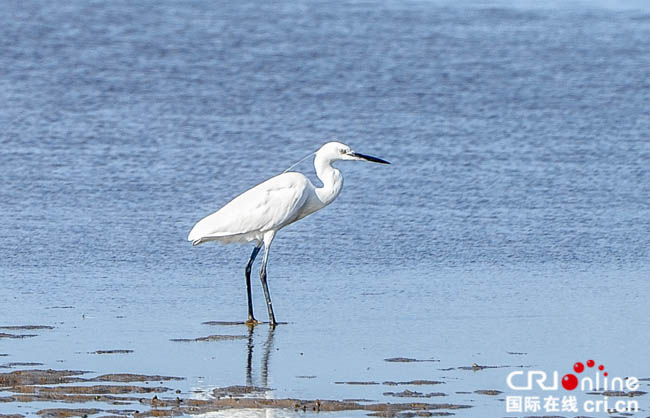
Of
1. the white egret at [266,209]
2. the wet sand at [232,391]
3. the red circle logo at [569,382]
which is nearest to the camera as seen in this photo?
the wet sand at [232,391]

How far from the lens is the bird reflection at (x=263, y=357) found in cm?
726

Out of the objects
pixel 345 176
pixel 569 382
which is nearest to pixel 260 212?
pixel 569 382

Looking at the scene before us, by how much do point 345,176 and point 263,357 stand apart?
6319 millimetres

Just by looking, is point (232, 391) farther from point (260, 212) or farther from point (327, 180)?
point (327, 180)

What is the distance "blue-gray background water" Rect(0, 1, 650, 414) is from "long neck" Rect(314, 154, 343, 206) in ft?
2.21

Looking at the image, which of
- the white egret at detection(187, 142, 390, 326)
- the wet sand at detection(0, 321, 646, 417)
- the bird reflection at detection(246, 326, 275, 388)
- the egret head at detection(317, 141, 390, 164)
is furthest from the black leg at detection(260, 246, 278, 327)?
the wet sand at detection(0, 321, 646, 417)

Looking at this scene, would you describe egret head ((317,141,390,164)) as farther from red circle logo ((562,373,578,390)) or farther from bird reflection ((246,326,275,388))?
red circle logo ((562,373,578,390))

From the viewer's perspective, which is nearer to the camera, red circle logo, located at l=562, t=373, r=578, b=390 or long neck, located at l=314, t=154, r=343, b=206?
red circle logo, located at l=562, t=373, r=578, b=390

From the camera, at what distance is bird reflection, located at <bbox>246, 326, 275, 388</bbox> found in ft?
23.8

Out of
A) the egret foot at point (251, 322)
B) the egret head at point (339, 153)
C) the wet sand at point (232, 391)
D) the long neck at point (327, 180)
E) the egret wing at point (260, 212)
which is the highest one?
the egret head at point (339, 153)

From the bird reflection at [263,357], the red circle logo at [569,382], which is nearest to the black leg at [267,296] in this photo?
the bird reflection at [263,357]

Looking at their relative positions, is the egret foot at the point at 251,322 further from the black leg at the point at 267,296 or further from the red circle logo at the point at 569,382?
the red circle logo at the point at 569,382

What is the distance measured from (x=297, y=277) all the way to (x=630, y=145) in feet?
20.6

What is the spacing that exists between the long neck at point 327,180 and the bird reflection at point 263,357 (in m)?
1.35
